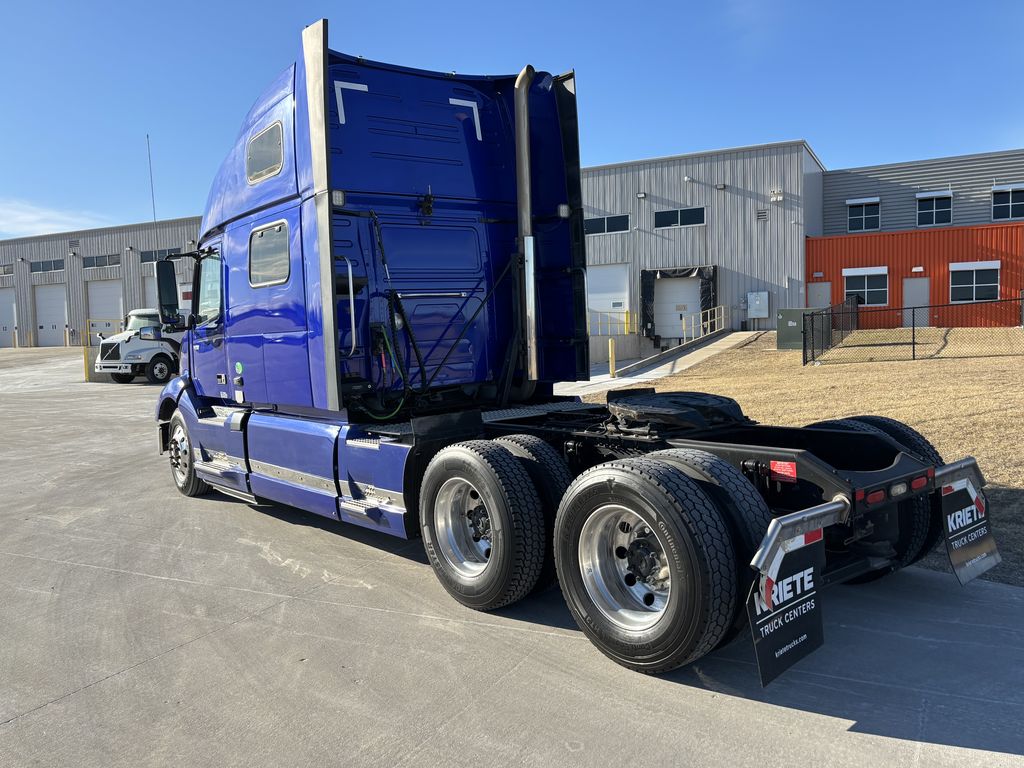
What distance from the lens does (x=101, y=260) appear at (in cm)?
5250

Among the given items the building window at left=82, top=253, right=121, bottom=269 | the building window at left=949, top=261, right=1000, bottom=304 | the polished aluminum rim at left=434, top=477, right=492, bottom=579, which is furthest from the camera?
the building window at left=82, top=253, right=121, bottom=269

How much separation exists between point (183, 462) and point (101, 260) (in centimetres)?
5217

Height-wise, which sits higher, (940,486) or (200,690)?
(940,486)

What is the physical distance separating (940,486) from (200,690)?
3.93 meters

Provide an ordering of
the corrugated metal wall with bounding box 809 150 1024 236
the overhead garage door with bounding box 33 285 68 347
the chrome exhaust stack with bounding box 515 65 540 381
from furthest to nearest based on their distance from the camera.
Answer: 1. the overhead garage door with bounding box 33 285 68 347
2. the corrugated metal wall with bounding box 809 150 1024 236
3. the chrome exhaust stack with bounding box 515 65 540 381

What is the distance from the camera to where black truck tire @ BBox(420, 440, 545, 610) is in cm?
425

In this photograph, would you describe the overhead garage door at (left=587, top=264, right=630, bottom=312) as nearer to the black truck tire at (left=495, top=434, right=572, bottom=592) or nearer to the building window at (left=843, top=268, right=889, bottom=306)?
the building window at (left=843, top=268, right=889, bottom=306)

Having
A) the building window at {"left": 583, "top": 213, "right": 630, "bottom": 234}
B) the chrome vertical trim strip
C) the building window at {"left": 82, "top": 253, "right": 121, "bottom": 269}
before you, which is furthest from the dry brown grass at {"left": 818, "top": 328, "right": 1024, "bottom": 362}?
the building window at {"left": 82, "top": 253, "right": 121, "bottom": 269}

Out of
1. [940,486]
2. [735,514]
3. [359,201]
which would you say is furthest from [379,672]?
[359,201]

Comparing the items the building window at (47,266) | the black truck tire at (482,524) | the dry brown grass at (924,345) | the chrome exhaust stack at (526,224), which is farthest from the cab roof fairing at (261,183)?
the building window at (47,266)

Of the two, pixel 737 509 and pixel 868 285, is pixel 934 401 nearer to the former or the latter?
pixel 737 509

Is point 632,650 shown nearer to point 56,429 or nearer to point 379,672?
point 379,672

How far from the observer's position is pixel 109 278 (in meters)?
52.2

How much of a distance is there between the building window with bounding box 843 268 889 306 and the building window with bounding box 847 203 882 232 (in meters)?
3.39
